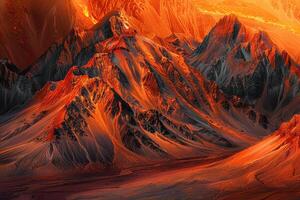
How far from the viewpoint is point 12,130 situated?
17025cm

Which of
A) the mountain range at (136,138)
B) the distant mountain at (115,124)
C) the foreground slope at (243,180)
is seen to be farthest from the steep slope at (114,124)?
the foreground slope at (243,180)

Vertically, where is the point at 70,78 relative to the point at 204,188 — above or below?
above

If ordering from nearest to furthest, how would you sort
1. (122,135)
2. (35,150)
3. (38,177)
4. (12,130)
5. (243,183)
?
(243,183) < (38,177) < (35,150) < (122,135) < (12,130)

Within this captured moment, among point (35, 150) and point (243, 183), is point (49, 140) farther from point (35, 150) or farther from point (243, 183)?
point (243, 183)

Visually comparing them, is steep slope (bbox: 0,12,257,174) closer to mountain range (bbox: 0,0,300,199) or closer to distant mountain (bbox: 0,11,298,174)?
distant mountain (bbox: 0,11,298,174)

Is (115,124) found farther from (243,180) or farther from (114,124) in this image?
(243,180)

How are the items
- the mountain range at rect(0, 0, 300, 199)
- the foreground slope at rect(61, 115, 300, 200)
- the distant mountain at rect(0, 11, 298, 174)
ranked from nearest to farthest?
the foreground slope at rect(61, 115, 300, 200) < the mountain range at rect(0, 0, 300, 199) < the distant mountain at rect(0, 11, 298, 174)

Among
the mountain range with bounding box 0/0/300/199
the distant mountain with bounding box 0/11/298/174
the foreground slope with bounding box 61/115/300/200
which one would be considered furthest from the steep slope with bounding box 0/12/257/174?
the foreground slope with bounding box 61/115/300/200

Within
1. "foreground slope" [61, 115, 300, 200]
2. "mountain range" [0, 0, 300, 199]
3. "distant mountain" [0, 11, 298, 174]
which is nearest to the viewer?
"foreground slope" [61, 115, 300, 200]

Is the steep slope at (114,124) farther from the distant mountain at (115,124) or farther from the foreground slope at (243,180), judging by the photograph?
the foreground slope at (243,180)

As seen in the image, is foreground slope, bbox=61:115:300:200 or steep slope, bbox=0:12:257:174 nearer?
foreground slope, bbox=61:115:300:200

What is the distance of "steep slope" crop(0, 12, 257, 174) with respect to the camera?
145625mm

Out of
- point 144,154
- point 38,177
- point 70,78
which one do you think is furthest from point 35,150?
point 70,78

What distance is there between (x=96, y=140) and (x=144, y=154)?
35.9 ft
